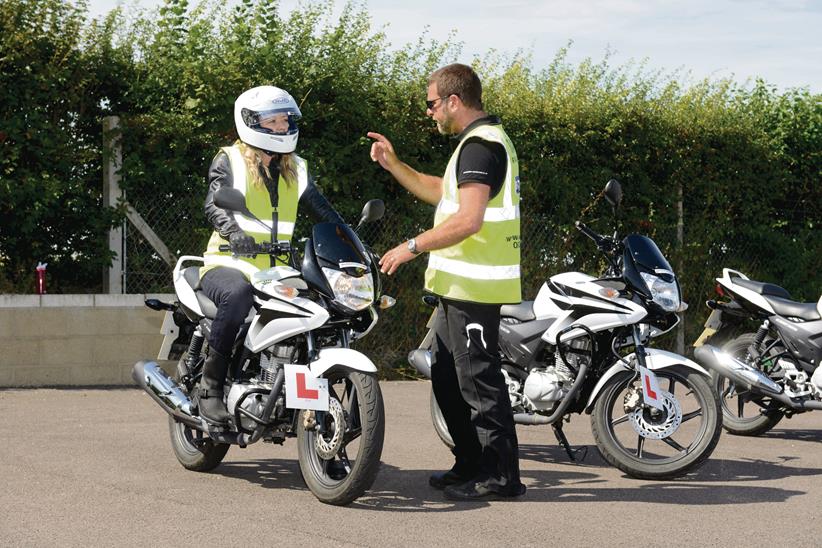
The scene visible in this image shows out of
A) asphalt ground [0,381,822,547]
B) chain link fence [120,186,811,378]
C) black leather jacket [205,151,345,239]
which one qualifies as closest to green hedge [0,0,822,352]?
chain link fence [120,186,811,378]

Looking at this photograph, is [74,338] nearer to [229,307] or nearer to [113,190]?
[113,190]

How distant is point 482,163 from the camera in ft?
21.1

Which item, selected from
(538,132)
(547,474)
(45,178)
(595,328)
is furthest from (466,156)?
(538,132)

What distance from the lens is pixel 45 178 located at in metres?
10.8

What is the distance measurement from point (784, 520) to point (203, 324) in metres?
3.16

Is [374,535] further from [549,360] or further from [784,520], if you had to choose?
[549,360]

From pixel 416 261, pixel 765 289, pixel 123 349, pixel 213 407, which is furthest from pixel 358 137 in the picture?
pixel 213 407

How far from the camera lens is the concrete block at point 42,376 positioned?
10906 mm

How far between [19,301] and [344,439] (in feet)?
18.6

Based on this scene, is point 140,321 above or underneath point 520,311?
underneath

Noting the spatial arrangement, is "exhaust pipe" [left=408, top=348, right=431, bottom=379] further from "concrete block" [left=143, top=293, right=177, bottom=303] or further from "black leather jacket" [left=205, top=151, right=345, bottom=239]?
"concrete block" [left=143, top=293, right=177, bottom=303]

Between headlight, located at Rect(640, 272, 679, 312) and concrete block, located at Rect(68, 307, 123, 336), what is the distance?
555cm

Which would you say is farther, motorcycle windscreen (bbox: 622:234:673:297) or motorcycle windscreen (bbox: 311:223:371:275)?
motorcycle windscreen (bbox: 622:234:673:297)

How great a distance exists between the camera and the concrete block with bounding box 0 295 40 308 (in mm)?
10812
